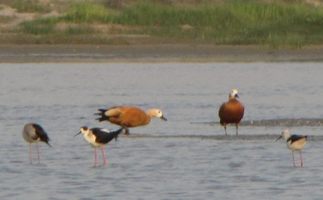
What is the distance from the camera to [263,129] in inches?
791

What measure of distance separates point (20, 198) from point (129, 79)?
15.9 meters

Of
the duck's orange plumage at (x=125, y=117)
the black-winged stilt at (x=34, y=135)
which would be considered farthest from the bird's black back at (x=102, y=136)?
the duck's orange plumage at (x=125, y=117)

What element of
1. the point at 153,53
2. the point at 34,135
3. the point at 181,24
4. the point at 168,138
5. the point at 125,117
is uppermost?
the point at 34,135

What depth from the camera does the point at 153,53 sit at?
37750 mm

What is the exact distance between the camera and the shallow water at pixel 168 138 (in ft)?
49.6

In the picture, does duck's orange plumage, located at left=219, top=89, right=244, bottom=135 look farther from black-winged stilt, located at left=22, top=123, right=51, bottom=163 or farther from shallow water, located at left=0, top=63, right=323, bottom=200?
black-winged stilt, located at left=22, top=123, right=51, bottom=163

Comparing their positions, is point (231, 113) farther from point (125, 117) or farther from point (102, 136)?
point (102, 136)

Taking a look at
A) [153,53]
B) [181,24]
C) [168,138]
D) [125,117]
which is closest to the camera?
[168,138]

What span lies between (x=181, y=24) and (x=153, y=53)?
4292mm

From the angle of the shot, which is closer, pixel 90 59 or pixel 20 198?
pixel 20 198

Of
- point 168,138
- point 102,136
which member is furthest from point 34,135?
point 168,138

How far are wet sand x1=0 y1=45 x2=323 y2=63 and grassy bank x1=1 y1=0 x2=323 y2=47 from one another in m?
0.68

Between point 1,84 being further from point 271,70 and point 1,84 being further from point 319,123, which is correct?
point 319,123

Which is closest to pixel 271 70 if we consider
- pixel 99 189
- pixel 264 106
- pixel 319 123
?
pixel 264 106
